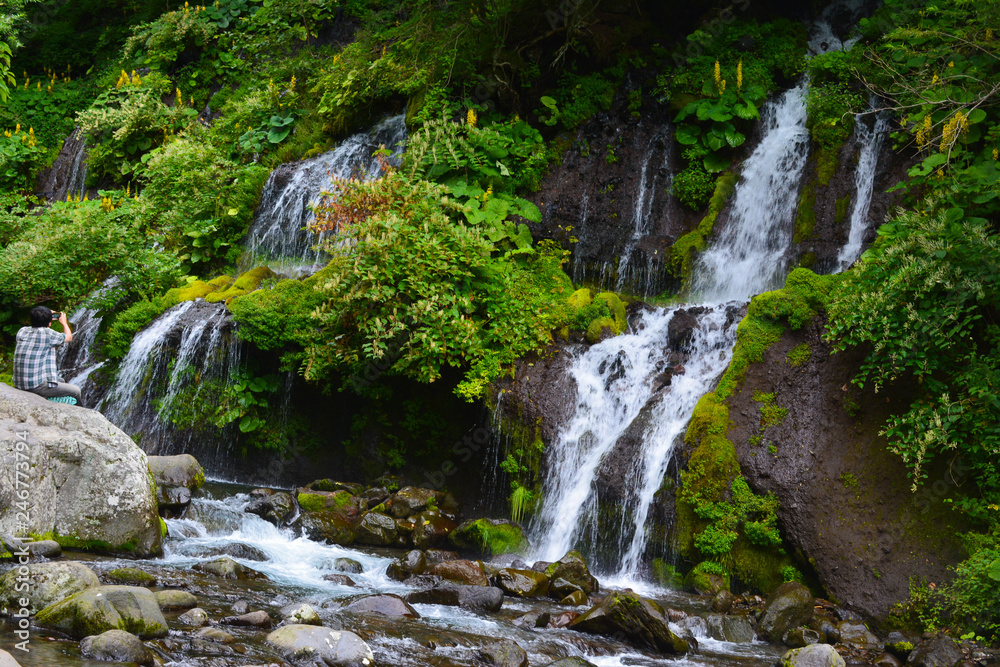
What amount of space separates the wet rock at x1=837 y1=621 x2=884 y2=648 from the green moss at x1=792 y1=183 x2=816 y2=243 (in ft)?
→ 20.7

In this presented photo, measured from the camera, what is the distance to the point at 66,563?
5.76 m

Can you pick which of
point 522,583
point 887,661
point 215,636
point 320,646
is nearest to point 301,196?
point 522,583

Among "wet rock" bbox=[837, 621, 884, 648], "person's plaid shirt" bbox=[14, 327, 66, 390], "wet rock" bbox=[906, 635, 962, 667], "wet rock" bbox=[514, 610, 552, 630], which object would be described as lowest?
"wet rock" bbox=[514, 610, 552, 630]

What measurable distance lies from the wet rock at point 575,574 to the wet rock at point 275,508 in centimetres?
335

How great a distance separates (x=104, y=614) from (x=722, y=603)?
5.36m

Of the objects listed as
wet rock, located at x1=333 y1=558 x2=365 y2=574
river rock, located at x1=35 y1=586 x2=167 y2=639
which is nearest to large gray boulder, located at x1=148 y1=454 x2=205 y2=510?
wet rock, located at x1=333 y1=558 x2=365 y2=574

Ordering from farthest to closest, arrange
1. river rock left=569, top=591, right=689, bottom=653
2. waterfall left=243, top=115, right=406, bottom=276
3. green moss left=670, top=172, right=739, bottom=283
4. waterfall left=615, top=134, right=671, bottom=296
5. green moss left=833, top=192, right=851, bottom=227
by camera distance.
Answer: waterfall left=243, top=115, right=406, bottom=276 → waterfall left=615, top=134, right=671, bottom=296 → green moss left=670, top=172, right=739, bottom=283 → green moss left=833, top=192, right=851, bottom=227 → river rock left=569, top=591, right=689, bottom=653

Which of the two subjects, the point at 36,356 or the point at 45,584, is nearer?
the point at 45,584

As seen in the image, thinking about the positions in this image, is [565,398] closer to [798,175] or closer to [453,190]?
[453,190]

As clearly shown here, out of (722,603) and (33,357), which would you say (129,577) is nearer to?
(33,357)

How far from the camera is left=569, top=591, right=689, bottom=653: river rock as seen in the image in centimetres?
625

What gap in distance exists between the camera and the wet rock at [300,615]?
5.98 meters

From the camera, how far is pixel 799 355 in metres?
8.78

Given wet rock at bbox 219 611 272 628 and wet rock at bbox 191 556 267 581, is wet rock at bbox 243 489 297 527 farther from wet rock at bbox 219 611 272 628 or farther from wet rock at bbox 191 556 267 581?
wet rock at bbox 219 611 272 628
